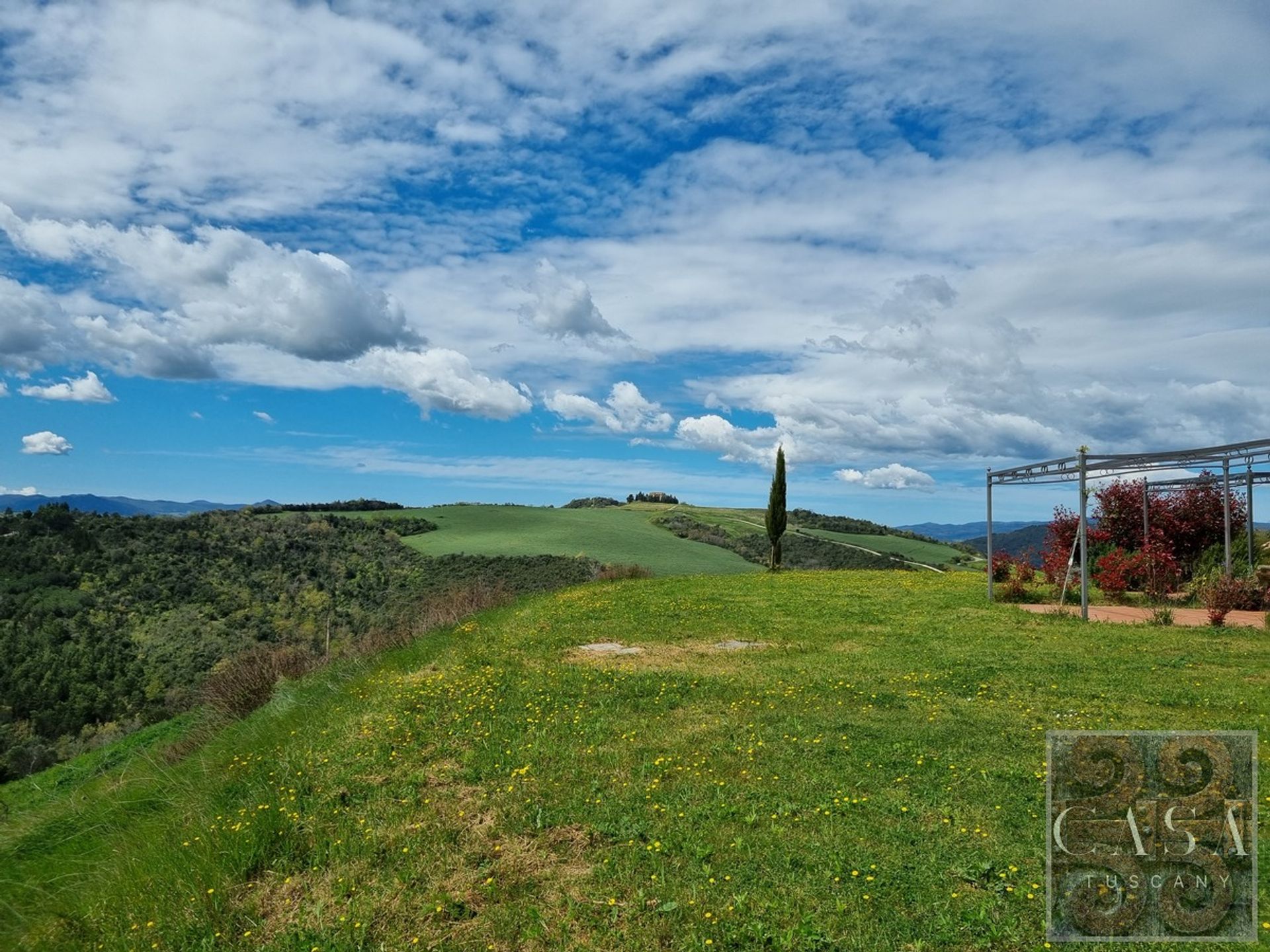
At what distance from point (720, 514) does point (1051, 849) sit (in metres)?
59.4

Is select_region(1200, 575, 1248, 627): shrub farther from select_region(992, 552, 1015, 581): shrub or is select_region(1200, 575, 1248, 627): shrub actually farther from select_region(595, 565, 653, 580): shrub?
select_region(595, 565, 653, 580): shrub

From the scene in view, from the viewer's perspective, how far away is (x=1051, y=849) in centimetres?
473

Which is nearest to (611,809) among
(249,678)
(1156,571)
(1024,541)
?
(249,678)

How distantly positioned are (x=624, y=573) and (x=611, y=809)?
2143cm

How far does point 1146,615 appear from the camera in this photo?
15.2 m

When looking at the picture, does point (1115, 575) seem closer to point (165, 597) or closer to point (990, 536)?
point (990, 536)

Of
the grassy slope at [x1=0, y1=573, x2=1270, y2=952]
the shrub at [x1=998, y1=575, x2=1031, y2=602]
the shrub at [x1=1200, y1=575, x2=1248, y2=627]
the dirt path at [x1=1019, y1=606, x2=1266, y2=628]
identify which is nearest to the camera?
the grassy slope at [x1=0, y1=573, x2=1270, y2=952]

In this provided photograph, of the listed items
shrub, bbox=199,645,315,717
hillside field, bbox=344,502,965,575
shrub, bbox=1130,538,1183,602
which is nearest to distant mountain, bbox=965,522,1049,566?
shrub, bbox=1130,538,1183,602

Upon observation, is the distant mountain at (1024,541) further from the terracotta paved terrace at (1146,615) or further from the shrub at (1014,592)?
the terracotta paved terrace at (1146,615)

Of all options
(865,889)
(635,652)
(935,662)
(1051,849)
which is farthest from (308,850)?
(935,662)

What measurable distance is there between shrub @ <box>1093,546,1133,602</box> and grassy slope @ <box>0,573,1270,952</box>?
19.0 ft

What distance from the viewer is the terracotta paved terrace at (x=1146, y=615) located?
46.6 ft

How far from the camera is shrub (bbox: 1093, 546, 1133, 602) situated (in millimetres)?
17125

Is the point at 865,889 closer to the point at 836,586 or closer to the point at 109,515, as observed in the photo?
the point at 836,586
